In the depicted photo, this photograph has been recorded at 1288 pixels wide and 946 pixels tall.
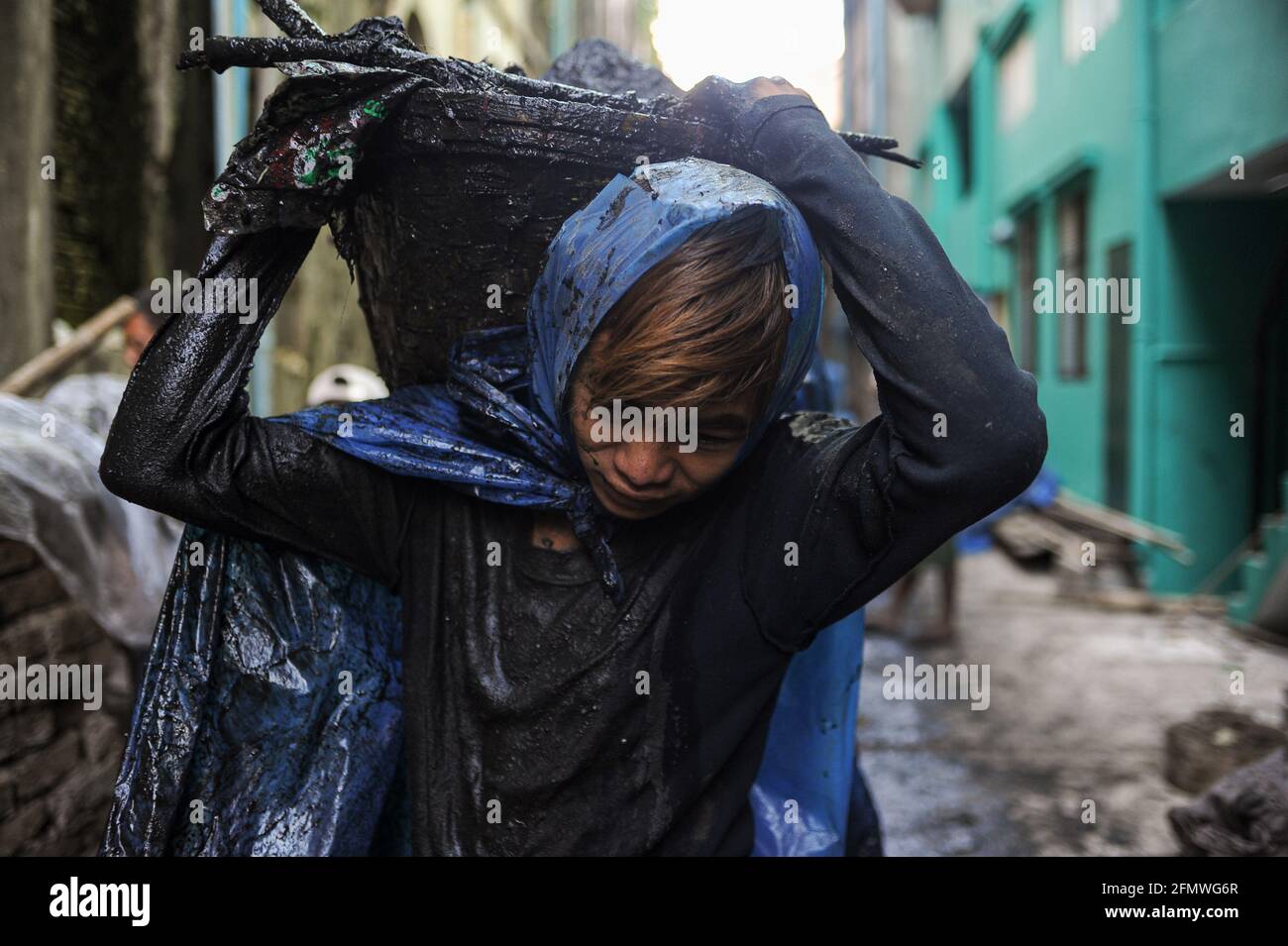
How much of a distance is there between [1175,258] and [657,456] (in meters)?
8.07

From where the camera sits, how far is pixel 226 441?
4.17 feet

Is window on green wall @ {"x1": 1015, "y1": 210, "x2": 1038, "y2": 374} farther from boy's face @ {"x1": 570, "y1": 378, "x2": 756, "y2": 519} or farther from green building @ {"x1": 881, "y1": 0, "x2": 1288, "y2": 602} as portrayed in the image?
boy's face @ {"x1": 570, "y1": 378, "x2": 756, "y2": 519}

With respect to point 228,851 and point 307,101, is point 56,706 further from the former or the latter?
point 307,101

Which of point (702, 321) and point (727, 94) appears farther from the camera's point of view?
point (727, 94)

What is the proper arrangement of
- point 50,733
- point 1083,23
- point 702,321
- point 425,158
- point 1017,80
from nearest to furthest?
point 702,321 < point 425,158 < point 50,733 < point 1083,23 < point 1017,80

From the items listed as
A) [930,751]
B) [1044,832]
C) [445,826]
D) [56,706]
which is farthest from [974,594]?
[445,826]

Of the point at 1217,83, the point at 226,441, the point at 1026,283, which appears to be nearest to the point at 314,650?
the point at 226,441

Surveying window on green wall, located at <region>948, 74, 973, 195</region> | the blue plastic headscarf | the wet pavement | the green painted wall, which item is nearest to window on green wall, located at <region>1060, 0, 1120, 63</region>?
the green painted wall

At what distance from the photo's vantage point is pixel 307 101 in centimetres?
117

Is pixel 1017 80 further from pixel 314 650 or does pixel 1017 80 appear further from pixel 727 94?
pixel 314 650

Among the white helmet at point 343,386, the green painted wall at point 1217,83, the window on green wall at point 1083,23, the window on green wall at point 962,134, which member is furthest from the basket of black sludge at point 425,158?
the window on green wall at point 962,134

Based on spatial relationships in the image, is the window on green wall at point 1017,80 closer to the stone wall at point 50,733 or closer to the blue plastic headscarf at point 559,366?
the stone wall at point 50,733

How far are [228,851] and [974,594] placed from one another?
25.5 ft

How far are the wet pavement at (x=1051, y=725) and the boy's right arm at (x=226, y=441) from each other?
10.5 feet
